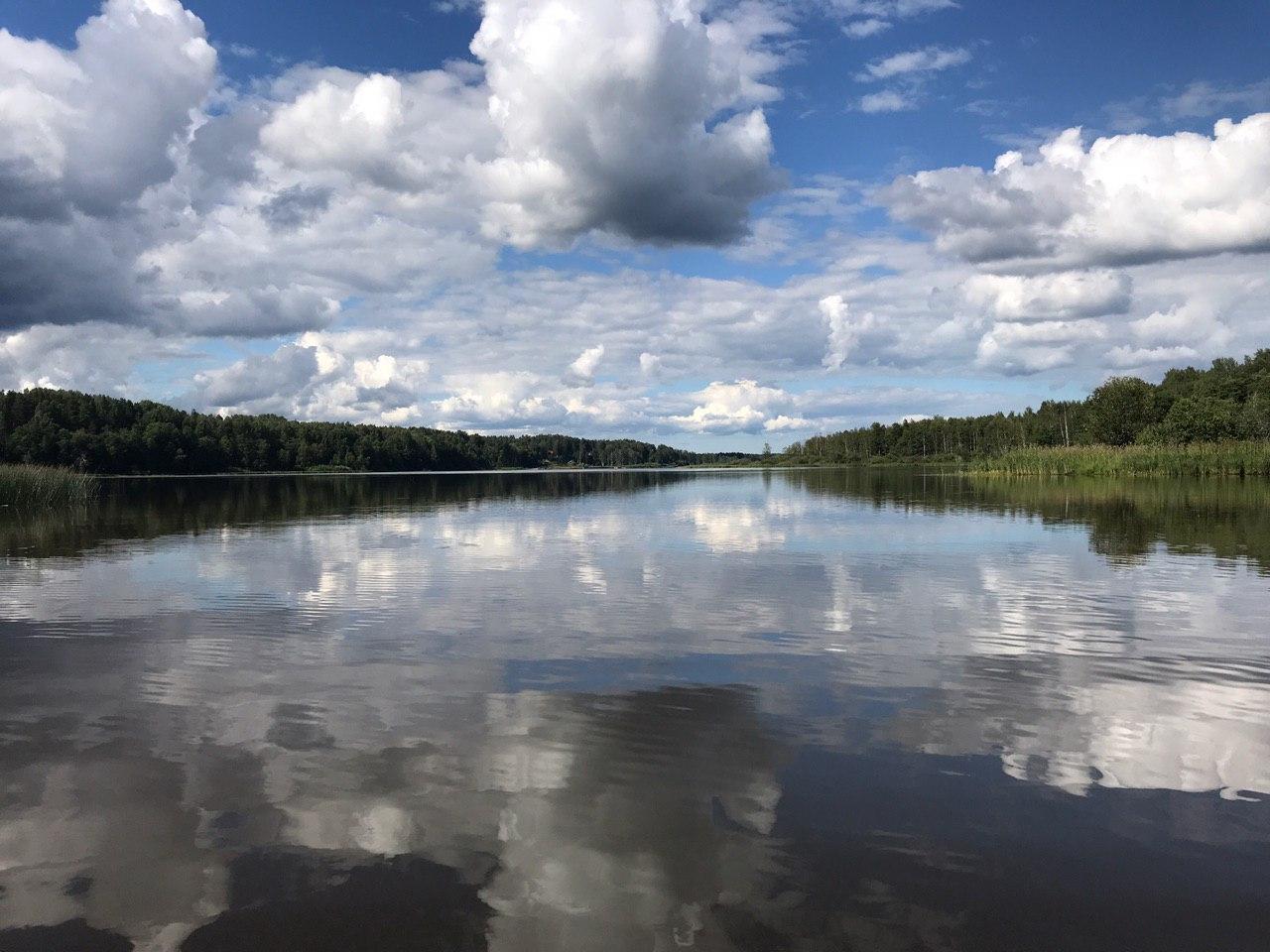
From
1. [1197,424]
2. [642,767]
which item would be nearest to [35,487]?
[642,767]

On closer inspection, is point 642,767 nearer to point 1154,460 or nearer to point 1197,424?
point 1154,460

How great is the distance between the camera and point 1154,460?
6725cm

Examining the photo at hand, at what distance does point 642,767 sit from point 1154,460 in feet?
238

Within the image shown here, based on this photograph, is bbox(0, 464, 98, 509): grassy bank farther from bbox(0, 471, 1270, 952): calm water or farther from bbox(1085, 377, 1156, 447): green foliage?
bbox(1085, 377, 1156, 447): green foliage

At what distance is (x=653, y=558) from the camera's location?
903 inches

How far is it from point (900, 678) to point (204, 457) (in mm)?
196296

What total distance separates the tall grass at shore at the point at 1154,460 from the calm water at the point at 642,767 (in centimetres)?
5589

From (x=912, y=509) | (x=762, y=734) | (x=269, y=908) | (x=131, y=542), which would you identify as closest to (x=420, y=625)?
(x=762, y=734)

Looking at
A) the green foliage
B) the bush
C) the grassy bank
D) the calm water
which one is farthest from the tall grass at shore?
the grassy bank

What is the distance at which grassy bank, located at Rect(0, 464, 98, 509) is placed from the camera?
48.6 meters

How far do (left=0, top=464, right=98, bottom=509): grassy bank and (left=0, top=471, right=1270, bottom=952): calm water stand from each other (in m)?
38.8

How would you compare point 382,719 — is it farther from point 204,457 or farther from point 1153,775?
point 204,457

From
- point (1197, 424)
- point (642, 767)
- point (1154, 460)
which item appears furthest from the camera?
point (1197, 424)

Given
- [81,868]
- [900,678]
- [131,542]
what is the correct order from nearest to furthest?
[81,868] < [900,678] < [131,542]
